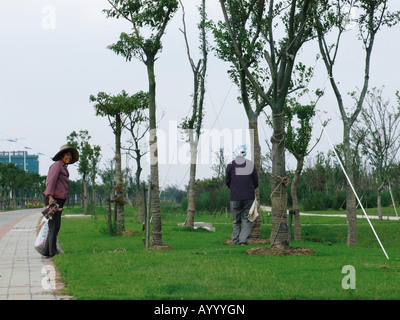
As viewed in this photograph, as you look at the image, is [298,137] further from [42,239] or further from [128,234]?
[42,239]

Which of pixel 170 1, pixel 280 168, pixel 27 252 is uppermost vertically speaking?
pixel 170 1

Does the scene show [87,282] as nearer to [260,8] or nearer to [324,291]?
[324,291]

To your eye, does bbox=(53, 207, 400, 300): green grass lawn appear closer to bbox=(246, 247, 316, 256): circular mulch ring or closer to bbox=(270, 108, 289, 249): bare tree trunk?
bbox=(246, 247, 316, 256): circular mulch ring

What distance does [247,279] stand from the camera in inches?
271

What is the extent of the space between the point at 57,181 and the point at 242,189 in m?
3.74

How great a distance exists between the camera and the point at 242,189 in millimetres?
12133

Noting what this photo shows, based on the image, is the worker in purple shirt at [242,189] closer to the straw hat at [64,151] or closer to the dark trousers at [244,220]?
the dark trousers at [244,220]

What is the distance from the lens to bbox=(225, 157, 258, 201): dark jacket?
477 inches

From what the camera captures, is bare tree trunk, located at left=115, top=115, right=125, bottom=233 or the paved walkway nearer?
the paved walkway

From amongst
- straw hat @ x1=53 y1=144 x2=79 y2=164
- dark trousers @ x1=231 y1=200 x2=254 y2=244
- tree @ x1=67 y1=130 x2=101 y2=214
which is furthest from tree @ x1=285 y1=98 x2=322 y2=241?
tree @ x1=67 y1=130 x2=101 y2=214

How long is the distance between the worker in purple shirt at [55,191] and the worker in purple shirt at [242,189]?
11.2 ft

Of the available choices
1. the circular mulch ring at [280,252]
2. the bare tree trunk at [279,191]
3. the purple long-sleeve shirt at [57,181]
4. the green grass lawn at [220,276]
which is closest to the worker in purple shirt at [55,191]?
the purple long-sleeve shirt at [57,181]
